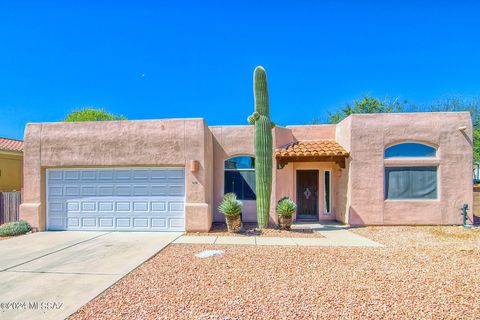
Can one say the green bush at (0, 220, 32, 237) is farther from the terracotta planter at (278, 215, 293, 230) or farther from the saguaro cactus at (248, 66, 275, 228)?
the terracotta planter at (278, 215, 293, 230)

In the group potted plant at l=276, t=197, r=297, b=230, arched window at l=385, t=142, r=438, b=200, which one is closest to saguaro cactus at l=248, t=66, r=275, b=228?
potted plant at l=276, t=197, r=297, b=230

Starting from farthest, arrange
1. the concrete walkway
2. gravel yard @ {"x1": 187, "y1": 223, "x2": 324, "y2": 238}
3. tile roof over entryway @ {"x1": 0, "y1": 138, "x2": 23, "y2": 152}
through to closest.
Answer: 1. tile roof over entryway @ {"x1": 0, "y1": 138, "x2": 23, "y2": 152}
2. gravel yard @ {"x1": 187, "y1": 223, "x2": 324, "y2": 238}
3. the concrete walkway

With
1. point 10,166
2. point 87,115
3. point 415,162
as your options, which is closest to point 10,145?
point 10,166

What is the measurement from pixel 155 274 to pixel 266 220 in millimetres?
5594

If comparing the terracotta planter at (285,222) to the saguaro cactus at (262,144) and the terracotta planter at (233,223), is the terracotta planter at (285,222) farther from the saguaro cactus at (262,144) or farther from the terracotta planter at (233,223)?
the terracotta planter at (233,223)

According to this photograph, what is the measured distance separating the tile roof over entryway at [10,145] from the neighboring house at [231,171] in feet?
28.0

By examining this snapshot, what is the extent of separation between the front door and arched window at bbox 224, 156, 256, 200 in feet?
8.00

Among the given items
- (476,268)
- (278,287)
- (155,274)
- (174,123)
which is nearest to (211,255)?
(155,274)

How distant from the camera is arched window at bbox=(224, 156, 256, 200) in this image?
12.1 metres

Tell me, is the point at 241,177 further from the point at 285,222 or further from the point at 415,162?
the point at 415,162

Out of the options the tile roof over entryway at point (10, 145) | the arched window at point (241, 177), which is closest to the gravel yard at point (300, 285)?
the arched window at point (241, 177)

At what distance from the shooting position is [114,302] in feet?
14.2

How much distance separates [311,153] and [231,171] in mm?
3672

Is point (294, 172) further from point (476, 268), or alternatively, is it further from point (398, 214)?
point (476, 268)
